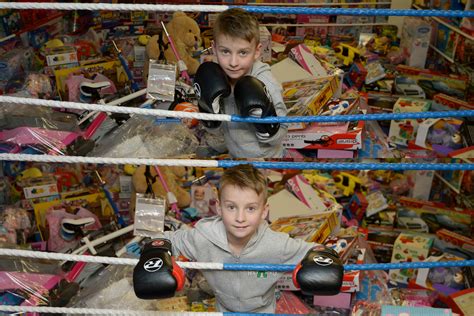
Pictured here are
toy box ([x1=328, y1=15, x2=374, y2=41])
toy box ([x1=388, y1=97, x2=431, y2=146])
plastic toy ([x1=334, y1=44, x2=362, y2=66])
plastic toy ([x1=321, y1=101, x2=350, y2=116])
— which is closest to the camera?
plastic toy ([x1=321, y1=101, x2=350, y2=116])

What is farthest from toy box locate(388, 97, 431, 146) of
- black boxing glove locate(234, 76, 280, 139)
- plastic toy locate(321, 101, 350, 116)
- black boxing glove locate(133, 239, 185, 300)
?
black boxing glove locate(133, 239, 185, 300)

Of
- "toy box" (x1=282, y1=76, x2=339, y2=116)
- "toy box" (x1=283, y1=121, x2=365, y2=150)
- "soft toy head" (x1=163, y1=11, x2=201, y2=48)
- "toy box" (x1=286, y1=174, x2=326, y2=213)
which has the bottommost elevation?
"toy box" (x1=286, y1=174, x2=326, y2=213)

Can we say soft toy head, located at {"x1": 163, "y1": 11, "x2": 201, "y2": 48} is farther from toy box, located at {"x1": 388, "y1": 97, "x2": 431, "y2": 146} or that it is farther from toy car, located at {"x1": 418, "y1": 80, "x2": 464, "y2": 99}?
toy car, located at {"x1": 418, "y1": 80, "x2": 464, "y2": 99}

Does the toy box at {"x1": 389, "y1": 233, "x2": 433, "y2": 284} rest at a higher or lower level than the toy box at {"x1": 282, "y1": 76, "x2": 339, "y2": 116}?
lower

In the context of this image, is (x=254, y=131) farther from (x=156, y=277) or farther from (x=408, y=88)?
(x=408, y=88)

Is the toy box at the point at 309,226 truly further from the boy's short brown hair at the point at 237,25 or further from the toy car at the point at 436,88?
the toy car at the point at 436,88

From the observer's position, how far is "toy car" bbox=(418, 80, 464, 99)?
361 centimetres

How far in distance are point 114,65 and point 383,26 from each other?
81.3 inches

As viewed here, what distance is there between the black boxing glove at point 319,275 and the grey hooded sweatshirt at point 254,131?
1.69 ft

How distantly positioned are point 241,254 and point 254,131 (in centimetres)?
46

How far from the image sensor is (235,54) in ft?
5.79

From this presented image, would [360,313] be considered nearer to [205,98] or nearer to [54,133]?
[205,98]

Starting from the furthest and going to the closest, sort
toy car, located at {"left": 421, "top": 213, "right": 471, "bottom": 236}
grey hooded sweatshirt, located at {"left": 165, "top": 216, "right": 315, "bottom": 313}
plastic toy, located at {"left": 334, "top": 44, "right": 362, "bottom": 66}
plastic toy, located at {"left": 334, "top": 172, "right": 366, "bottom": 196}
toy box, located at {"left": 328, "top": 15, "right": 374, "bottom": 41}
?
toy box, located at {"left": 328, "top": 15, "right": 374, "bottom": 41}, plastic toy, located at {"left": 334, "top": 44, "right": 362, "bottom": 66}, plastic toy, located at {"left": 334, "top": 172, "right": 366, "bottom": 196}, toy car, located at {"left": 421, "top": 213, "right": 471, "bottom": 236}, grey hooded sweatshirt, located at {"left": 165, "top": 216, "right": 315, "bottom": 313}

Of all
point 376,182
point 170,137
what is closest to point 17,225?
point 170,137
